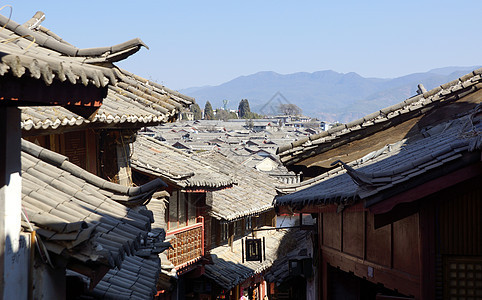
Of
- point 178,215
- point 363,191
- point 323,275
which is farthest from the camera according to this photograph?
point 178,215

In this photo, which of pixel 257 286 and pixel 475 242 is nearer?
pixel 475 242

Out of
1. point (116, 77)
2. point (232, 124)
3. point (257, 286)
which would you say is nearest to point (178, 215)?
point (257, 286)

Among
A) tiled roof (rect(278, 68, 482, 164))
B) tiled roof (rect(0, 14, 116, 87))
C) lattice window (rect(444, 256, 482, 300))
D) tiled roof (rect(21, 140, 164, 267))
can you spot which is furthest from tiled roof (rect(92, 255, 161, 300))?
tiled roof (rect(278, 68, 482, 164))

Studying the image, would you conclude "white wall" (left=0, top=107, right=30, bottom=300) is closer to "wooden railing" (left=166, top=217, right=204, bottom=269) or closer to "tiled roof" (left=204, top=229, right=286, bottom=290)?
"wooden railing" (left=166, top=217, right=204, bottom=269)

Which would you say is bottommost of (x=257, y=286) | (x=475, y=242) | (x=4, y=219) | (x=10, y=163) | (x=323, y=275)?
(x=257, y=286)

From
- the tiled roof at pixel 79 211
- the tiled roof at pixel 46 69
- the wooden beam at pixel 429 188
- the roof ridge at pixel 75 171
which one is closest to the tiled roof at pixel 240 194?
the roof ridge at pixel 75 171

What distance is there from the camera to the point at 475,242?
7410mm

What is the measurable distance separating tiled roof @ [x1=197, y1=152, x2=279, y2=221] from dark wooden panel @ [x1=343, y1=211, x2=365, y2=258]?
13972 millimetres

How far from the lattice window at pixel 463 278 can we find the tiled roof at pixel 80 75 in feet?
14.9

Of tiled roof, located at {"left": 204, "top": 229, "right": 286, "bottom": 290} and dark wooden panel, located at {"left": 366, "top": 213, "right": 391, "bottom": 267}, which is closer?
dark wooden panel, located at {"left": 366, "top": 213, "right": 391, "bottom": 267}

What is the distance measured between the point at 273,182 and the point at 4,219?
32.4 metres

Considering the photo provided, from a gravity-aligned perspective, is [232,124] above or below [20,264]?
above

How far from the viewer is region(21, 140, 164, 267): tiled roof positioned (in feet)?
16.6

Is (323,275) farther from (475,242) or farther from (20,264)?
(20,264)
